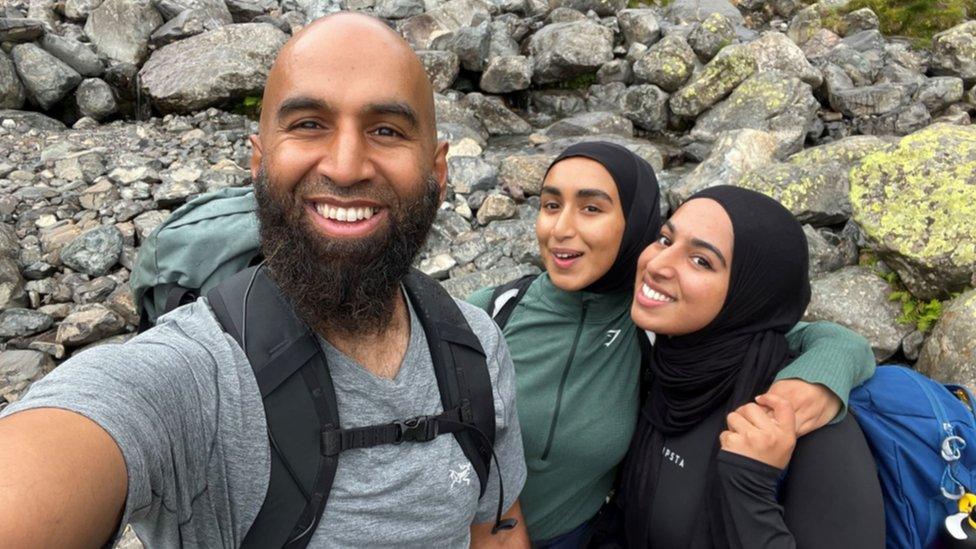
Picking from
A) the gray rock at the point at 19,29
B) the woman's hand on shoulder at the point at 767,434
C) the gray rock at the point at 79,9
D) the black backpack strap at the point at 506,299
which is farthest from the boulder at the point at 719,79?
the gray rock at the point at 79,9

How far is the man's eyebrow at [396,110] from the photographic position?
180 centimetres

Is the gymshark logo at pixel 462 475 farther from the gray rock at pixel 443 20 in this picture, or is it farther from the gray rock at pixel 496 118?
the gray rock at pixel 443 20

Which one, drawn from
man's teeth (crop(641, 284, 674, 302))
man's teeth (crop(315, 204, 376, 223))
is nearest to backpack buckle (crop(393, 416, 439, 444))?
man's teeth (crop(315, 204, 376, 223))

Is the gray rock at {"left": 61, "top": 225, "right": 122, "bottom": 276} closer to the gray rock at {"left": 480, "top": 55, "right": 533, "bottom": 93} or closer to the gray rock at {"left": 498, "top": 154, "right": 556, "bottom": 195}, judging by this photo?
the gray rock at {"left": 498, "top": 154, "right": 556, "bottom": 195}

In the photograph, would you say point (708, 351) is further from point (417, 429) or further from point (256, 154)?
point (256, 154)

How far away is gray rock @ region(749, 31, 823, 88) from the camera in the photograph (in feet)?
42.5

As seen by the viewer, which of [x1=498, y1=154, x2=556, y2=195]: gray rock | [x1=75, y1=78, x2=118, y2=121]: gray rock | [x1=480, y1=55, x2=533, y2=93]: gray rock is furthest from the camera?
[x1=480, y1=55, x2=533, y2=93]: gray rock

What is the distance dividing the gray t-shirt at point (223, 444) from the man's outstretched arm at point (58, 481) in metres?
0.03

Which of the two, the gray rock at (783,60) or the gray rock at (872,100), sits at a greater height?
the gray rock at (783,60)

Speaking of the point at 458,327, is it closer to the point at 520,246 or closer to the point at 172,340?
the point at 172,340

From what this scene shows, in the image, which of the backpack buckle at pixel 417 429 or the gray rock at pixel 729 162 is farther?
the gray rock at pixel 729 162

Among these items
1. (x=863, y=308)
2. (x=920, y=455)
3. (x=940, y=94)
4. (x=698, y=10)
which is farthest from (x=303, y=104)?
(x=698, y=10)

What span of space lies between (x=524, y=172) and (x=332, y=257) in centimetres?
888

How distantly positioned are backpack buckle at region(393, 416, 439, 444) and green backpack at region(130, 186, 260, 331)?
138cm
